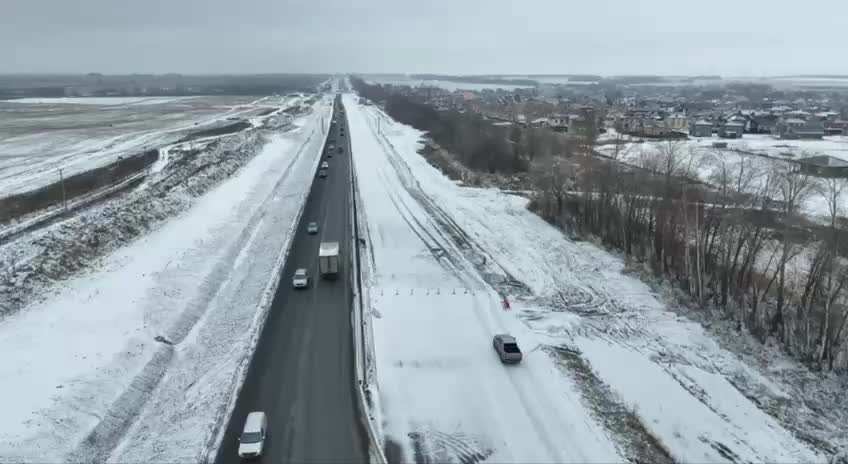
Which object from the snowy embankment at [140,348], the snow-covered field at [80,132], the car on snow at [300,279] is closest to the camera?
the snowy embankment at [140,348]

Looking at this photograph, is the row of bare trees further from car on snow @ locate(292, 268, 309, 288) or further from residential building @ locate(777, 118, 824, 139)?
residential building @ locate(777, 118, 824, 139)

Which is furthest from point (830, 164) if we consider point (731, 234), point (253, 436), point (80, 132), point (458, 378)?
point (80, 132)

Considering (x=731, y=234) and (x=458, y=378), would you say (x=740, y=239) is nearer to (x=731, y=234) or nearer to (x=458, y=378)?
(x=731, y=234)

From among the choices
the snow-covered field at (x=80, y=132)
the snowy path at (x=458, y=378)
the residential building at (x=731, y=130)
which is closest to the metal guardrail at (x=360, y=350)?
the snowy path at (x=458, y=378)

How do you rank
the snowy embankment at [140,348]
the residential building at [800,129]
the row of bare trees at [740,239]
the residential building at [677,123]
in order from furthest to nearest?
1. the residential building at [677,123]
2. the residential building at [800,129]
3. the row of bare trees at [740,239]
4. the snowy embankment at [140,348]

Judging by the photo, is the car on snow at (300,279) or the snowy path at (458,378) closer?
the snowy path at (458,378)

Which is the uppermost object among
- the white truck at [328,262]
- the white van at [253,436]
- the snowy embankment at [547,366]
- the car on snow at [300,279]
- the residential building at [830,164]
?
the residential building at [830,164]

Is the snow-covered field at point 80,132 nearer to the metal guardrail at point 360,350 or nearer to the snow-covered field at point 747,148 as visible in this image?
the metal guardrail at point 360,350
